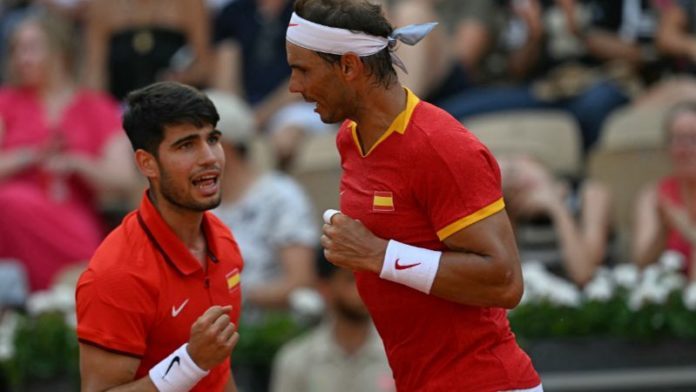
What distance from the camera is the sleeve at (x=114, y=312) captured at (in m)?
4.18

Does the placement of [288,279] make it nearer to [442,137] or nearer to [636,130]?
[636,130]

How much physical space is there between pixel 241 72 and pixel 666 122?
2975mm


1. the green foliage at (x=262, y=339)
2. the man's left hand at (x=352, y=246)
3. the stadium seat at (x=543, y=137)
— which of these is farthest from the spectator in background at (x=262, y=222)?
the man's left hand at (x=352, y=246)

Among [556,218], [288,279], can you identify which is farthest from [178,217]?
[556,218]

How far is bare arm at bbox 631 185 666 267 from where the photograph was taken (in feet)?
25.2

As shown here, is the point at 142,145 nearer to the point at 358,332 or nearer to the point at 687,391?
the point at 358,332

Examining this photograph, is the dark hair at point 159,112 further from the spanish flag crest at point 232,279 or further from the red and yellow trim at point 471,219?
the red and yellow trim at point 471,219

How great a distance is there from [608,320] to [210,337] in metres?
3.35

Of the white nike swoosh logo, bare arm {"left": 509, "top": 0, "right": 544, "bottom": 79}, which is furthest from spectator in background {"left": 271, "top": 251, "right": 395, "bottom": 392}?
bare arm {"left": 509, "top": 0, "right": 544, "bottom": 79}

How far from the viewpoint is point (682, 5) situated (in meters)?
8.98

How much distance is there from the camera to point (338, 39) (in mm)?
4238

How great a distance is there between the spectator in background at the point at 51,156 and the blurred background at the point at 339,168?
0.01 m

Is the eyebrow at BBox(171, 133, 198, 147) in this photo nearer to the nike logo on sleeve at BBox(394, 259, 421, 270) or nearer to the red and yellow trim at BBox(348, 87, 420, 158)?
the red and yellow trim at BBox(348, 87, 420, 158)

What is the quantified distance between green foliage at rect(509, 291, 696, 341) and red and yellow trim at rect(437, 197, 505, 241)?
2945 mm
